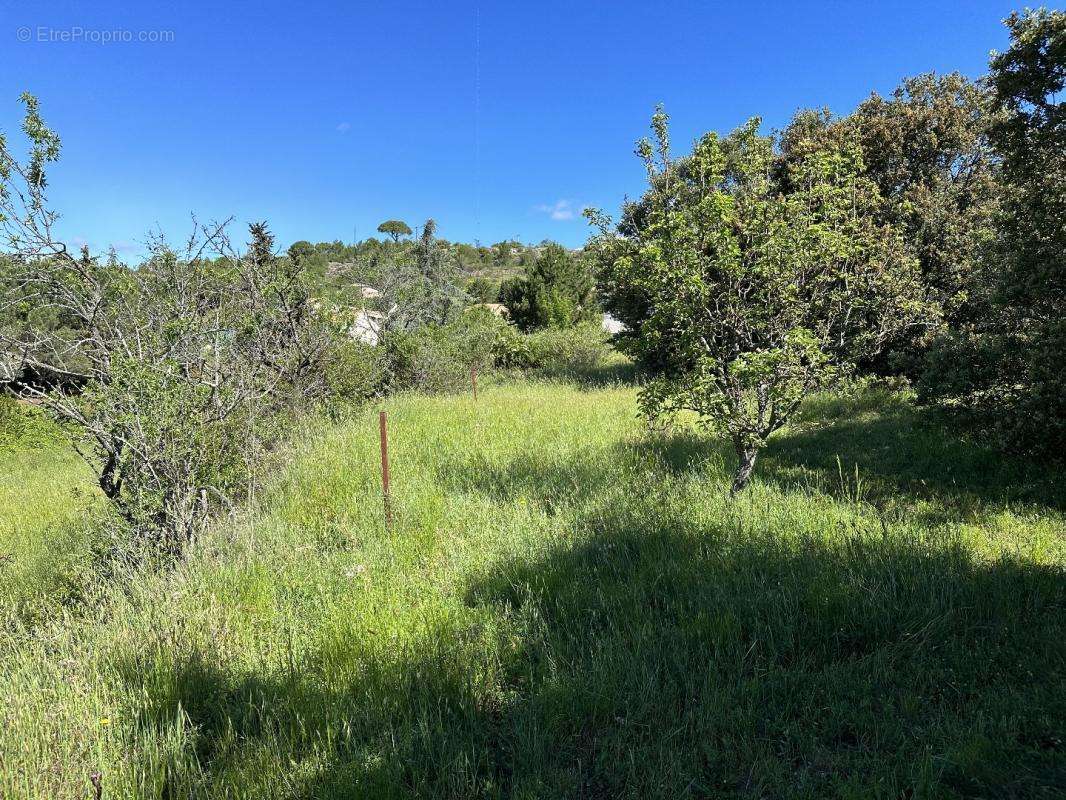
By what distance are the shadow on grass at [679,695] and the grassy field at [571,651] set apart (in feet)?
0.04

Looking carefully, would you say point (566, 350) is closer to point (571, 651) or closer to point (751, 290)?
point (751, 290)

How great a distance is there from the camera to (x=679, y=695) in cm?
275

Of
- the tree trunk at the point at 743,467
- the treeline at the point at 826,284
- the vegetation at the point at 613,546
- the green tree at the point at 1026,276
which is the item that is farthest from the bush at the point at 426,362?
the green tree at the point at 1026,276

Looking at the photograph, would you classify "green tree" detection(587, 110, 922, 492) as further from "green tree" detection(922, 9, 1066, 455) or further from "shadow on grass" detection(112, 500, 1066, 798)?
"shadow on grass" detection(112, 500, 1066, 798)

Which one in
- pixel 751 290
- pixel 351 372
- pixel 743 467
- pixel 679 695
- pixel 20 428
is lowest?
pixel 679 695

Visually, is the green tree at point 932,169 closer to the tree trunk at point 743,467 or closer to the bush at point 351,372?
the tree trunk at point 743,467

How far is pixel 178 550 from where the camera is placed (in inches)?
201

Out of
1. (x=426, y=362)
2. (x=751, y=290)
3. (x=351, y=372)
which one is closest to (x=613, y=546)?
(x=751, y=290)

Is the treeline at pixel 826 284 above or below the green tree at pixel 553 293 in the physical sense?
below

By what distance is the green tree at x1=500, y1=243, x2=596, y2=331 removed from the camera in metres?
29.8

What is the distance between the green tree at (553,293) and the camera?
29.8 metres

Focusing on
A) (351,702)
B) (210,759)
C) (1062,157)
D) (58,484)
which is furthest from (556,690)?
(58,484)

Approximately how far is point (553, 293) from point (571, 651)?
91.8ft

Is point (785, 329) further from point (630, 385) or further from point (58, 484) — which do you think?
point (58, 484)
